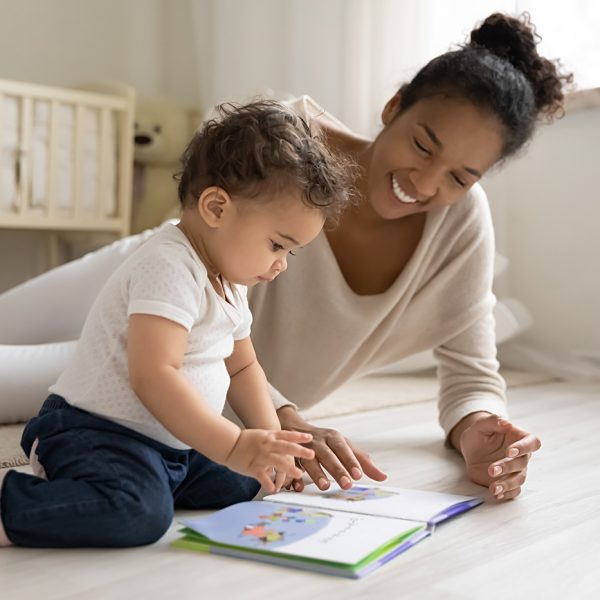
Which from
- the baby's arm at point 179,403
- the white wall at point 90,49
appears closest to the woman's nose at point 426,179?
the baby's arm at point 179,403

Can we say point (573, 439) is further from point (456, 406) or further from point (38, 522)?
point (38, 522)

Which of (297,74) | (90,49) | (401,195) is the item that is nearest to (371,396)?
(401,195)

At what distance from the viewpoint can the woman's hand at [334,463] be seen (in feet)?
3.75

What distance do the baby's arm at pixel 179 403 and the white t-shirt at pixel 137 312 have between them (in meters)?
0.02

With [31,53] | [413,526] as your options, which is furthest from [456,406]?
[31,53]

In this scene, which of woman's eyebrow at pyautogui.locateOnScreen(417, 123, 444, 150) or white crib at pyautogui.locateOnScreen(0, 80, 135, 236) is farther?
white crib at pyautogui.locateOnScreen(0, 80, 135, 236)

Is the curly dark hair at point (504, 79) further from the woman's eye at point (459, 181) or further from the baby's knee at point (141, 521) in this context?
the baby's knee at point (141, 521)

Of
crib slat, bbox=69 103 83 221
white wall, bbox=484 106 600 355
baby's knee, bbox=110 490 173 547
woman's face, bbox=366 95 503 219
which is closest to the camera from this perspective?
baby's knee, bbox=110 490 173 547

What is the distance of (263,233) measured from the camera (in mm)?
1020

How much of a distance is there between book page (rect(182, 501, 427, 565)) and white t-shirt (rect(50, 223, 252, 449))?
0.38 ft

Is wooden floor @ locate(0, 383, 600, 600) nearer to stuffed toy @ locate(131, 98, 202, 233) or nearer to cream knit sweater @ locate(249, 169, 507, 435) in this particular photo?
cream knit sweater @ locate(249, 169, 507, 435)

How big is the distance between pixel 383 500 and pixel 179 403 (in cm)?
31

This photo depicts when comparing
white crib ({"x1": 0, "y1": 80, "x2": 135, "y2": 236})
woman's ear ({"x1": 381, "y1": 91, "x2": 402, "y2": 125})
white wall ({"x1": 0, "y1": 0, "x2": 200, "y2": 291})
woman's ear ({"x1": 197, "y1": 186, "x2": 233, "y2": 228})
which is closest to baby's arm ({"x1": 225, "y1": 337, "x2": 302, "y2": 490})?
woman's ear ({"x1": 197, "y1": 186, "x2": 233, "y2": 228})

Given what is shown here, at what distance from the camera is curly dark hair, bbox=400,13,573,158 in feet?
4.53
